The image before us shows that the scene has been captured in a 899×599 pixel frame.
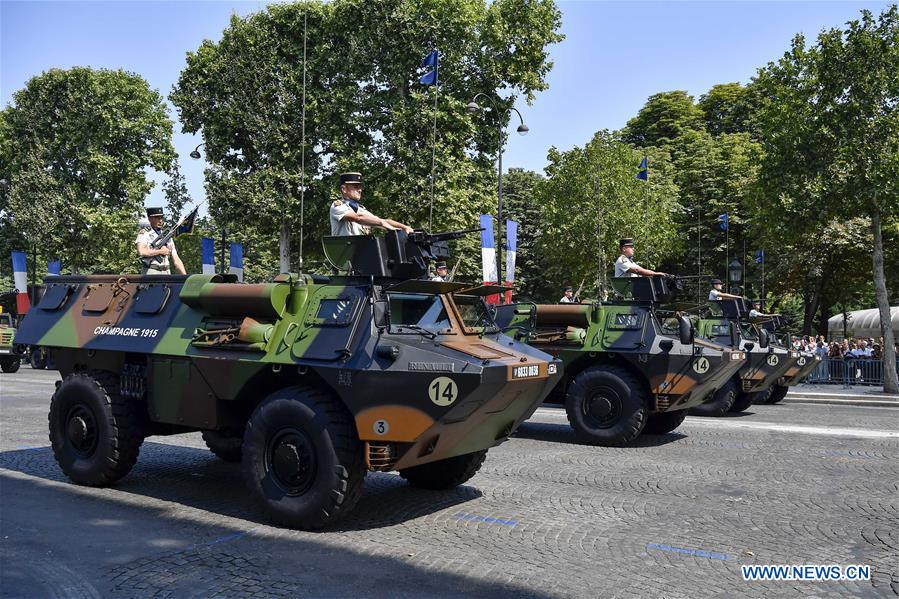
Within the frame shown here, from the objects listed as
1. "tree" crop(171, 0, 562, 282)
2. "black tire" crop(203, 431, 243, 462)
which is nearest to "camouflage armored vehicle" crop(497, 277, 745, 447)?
"black tire" crop(203, 431, 243, 462)

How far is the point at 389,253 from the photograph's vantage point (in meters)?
6.77

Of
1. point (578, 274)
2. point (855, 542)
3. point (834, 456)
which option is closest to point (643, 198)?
point (578, 274)

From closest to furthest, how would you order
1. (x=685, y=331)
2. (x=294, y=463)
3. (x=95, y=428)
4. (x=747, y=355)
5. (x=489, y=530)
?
(x=294, y=463)
(x=489, y=530)
(x=95, y=428)
(x=685, y=331)
(x=747, y=355)

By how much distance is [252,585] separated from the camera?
505 centimetres

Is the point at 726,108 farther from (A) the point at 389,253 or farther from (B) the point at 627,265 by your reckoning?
(A) the point at 389,253

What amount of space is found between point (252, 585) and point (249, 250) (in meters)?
40.9

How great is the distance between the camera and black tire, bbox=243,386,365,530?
6.10 metres

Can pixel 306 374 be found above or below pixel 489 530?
above

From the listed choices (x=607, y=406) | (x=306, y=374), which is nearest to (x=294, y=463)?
(x=306, y=374)

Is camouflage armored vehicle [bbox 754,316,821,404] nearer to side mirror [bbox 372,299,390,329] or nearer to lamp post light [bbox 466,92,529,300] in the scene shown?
lamp post light [bbox 466,92,529,300]

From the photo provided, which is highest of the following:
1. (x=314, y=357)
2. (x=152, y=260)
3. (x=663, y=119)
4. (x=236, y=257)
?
(x=663, y=119)

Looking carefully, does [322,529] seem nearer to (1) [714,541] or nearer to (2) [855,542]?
(1) [714,541]

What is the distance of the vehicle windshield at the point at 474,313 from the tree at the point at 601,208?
2475 centimetres

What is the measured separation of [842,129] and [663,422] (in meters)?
11.9
